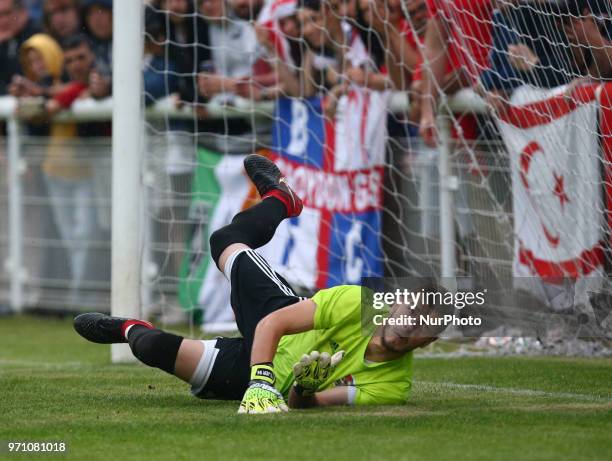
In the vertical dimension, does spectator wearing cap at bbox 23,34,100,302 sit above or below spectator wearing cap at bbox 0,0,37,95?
below

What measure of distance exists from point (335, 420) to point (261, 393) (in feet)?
1.22

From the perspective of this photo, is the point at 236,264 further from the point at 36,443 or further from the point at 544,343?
the point at 544,343

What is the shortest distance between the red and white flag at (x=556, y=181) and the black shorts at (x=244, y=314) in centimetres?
263

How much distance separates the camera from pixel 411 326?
5.76 m

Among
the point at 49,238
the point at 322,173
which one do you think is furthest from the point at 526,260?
the point at 49,238

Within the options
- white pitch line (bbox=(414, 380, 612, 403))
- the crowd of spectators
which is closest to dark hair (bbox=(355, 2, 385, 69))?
the crowd of spectators

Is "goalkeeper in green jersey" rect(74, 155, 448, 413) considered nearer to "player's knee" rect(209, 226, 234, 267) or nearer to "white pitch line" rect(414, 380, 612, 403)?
"player's knee" rect(209, 226, 234, 267)

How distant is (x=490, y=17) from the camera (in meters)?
8.59

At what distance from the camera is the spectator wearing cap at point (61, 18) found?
528 inches

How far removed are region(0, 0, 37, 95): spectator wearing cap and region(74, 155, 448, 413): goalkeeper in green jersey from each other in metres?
8.20

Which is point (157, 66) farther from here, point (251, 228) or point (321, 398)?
point (321, 398)

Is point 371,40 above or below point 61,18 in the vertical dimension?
below

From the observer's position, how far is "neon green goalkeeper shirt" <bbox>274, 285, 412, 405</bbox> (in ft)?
19.3

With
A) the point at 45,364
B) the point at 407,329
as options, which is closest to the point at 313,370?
the point at 407,329
